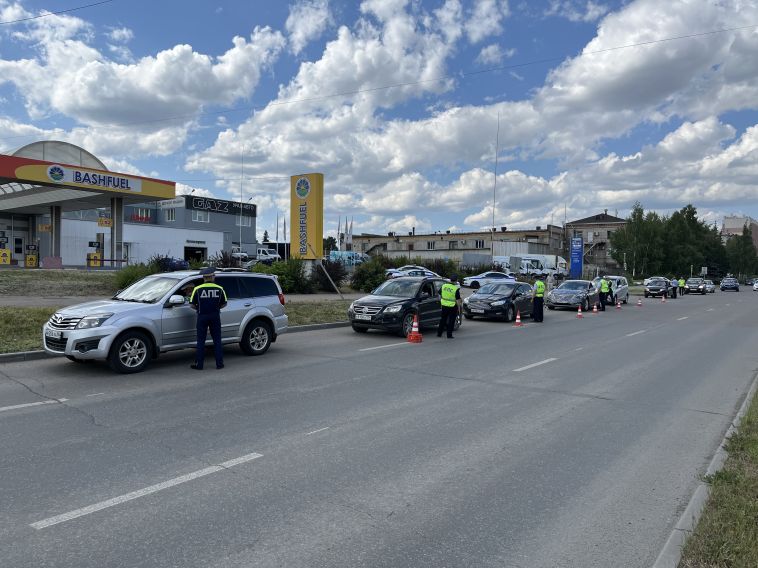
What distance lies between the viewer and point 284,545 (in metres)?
3.54

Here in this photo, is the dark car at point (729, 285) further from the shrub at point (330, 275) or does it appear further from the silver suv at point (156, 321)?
the silver suv at point (156, 321)

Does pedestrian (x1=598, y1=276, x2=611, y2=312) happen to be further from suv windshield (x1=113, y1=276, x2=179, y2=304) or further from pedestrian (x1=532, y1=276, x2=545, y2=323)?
suv windshield (x1=113, y1=276, x2=179, y2=304)

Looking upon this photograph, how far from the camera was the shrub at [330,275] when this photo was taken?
2689cm

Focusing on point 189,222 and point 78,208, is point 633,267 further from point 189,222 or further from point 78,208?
point 78,208

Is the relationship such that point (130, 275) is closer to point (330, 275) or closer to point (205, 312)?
point (330, 275)

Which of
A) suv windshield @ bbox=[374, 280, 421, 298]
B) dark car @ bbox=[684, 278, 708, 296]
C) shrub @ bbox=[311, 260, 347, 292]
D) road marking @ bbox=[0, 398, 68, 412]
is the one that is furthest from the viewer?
dark car @ bbox=[684, 278, 708, 296]

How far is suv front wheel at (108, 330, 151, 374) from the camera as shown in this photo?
28.9 ft

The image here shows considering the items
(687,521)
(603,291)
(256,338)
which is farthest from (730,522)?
(603,291)

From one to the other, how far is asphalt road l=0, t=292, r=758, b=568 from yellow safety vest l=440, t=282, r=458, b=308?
15.4 ft

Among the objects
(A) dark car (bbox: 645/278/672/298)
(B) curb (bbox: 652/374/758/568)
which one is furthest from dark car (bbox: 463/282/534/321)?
(A) dark car (bbox: 645/278/672/298)

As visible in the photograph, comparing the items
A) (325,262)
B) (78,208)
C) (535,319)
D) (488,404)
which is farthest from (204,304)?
(78,208)

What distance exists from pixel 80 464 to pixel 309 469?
2.00m

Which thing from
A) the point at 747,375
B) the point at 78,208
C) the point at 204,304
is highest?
the point at 78,208

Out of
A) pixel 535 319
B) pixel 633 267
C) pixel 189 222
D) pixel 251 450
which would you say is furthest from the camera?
pixel 633 267
